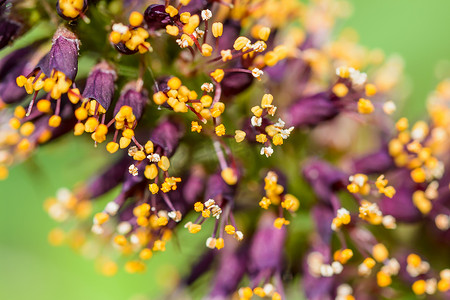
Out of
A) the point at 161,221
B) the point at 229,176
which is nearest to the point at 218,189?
the point at 229,176

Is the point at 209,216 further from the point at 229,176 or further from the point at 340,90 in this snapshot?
the point at 340,90

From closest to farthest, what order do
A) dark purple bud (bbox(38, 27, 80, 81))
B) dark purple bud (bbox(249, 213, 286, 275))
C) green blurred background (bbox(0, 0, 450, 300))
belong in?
dark purple bud (bbox(38, 27, 80, 81)), dark purple bud (bbox(249, 213, 286, 275)), green blurred background (bbox(0, 0, 450, 300))

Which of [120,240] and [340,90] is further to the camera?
[340,90]

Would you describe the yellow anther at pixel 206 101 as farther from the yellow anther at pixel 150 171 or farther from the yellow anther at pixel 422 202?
the yellow anther at pixel 422 202

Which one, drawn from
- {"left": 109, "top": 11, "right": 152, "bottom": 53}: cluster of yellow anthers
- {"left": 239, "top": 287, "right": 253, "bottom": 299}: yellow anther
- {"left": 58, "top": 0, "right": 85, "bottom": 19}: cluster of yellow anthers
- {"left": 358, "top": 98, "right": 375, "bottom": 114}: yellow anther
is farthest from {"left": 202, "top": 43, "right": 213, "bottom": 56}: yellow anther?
{"left": 239, "top": 287, "right": 253, "bottom": 299}: yellow anther

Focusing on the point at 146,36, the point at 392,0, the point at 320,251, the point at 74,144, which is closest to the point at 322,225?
the point at 320,251

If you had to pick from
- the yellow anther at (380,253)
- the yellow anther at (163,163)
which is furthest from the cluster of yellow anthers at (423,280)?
the yellow anther at (163,163)

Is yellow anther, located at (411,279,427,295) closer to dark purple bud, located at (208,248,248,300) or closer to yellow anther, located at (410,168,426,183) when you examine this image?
yellow anther, located at (410,168,426,183)
